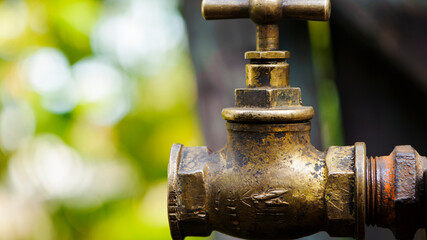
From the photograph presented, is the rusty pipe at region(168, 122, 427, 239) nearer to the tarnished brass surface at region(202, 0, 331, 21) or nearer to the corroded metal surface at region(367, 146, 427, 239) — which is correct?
the corroded metal surface at region(367, 146, 427, 239)

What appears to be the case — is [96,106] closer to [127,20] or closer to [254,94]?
[127,20]

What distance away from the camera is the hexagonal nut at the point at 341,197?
0.86m

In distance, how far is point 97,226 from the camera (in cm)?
381

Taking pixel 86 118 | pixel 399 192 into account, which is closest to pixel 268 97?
pixel 399 192

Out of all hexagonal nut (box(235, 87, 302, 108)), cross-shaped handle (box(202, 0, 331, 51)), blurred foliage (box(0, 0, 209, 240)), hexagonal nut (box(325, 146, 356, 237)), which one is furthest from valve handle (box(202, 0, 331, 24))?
blurred foliage (box(0, 0, 209, 240))

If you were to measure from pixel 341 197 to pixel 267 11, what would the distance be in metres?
0.32

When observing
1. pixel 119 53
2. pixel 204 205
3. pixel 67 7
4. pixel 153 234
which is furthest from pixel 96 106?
pixel 204 205

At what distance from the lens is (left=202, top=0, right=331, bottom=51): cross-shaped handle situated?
2.96 feet

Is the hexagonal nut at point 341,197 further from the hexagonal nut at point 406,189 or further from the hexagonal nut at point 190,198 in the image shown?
the hexagonal nut at point 190,198

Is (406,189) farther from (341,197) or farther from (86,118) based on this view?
(86,118)

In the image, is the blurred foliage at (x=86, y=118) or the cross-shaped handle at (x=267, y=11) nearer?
the cross-shaped handle at (x=267, y=11)

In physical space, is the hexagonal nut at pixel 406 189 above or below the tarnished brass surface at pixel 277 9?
below

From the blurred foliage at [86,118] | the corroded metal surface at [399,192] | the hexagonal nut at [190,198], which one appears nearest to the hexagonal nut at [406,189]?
the corroded metal surface at [399,192]

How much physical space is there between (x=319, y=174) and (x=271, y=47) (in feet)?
0.76
